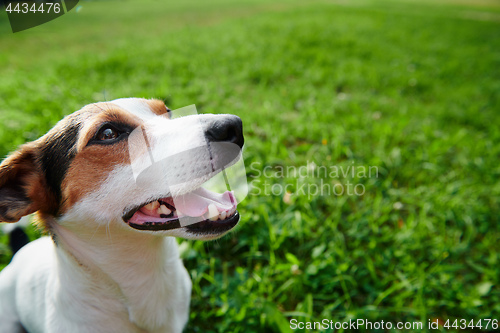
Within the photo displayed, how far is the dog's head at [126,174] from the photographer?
1.50 metres

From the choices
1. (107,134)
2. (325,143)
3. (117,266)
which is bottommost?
(325,143)

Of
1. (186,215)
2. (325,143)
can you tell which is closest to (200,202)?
(186,215)

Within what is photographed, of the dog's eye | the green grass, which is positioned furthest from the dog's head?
the green grass

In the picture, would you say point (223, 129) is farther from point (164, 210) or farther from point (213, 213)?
point (164, 210)

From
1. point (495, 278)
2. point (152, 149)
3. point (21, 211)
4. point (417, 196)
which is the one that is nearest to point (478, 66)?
point (417, 196)

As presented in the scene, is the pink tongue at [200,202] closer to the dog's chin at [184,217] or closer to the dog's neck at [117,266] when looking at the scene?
the dog's chin at [184,217]

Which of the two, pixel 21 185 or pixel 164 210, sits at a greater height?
pixel 21 185

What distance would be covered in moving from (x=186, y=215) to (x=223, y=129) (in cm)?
46

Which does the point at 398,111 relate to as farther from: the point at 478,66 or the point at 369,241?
the point at 478,66

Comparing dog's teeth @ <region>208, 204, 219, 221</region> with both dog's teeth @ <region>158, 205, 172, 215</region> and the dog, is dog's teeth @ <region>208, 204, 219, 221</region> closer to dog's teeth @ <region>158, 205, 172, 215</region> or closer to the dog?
the dog

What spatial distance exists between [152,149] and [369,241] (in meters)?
2.05

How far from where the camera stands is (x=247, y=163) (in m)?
3.45

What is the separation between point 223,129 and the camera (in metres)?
1.48

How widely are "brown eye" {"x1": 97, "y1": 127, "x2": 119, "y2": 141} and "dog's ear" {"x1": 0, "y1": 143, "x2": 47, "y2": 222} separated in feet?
1.24
